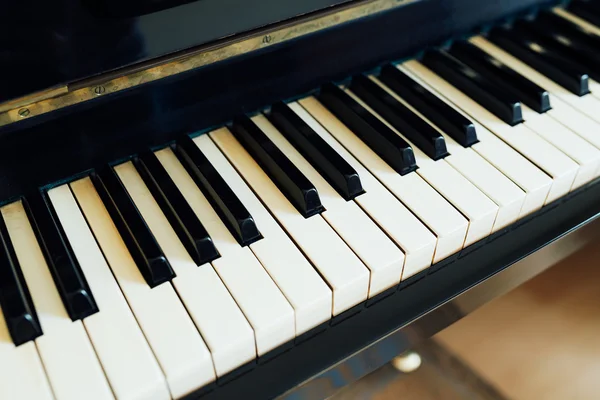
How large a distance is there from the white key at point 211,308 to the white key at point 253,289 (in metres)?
0.01

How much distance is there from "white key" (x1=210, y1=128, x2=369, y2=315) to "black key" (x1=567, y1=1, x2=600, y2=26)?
2.62 ft

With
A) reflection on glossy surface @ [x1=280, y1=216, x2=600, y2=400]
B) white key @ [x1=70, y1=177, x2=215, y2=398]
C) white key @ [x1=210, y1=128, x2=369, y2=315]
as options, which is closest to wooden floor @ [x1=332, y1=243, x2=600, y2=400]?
reflection on glossy surface @ [x1=280, y1=216, x2=600, y2=400]

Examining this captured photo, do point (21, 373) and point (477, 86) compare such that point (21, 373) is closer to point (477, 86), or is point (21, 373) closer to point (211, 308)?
point (211, 308)

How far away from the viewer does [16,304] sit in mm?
626

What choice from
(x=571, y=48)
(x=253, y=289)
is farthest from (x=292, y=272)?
(x=571, y=48)

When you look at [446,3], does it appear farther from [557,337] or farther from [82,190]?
[557,337]

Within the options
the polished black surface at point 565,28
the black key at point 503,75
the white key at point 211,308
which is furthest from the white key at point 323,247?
the polished black surface at point 565,28

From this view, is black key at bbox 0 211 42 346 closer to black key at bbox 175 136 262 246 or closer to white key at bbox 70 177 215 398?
white key at bbox 70 177 215 398

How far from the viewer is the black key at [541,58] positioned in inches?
38.7

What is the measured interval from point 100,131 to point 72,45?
13 centimetres

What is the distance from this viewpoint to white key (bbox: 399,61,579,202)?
0.83 metres

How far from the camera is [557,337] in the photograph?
1284 millimetres

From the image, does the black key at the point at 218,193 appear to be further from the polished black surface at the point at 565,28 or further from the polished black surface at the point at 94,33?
the polished black surface at the point at 565,28

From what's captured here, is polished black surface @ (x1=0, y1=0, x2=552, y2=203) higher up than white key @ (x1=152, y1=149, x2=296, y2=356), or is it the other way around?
polished black surface @ (x1=0, y1=0, x2=552, y2=203)
